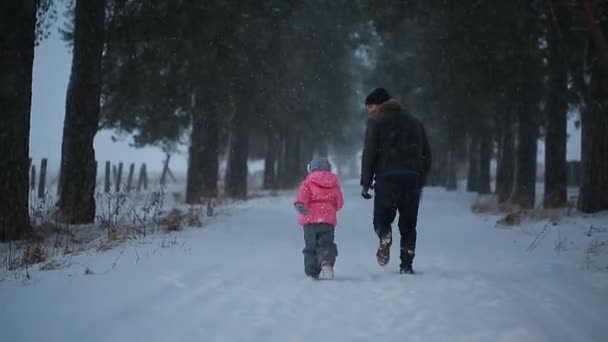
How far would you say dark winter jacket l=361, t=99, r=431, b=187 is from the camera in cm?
536

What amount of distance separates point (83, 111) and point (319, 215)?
598cm

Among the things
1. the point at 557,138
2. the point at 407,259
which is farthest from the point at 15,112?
the point at 557,138

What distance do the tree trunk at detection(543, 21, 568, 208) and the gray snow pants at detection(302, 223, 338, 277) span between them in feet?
29.3

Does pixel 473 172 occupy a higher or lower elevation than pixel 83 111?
lower

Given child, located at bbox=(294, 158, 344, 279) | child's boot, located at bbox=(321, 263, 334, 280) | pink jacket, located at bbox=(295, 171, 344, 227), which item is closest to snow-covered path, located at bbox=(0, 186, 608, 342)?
child's boot, located at bbox=(321, 263, 334, 280)

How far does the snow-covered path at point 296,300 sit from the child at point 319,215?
0.30 m

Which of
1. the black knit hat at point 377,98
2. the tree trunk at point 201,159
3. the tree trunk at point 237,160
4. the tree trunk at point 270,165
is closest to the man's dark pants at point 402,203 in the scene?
the black knit hat at point 377,98

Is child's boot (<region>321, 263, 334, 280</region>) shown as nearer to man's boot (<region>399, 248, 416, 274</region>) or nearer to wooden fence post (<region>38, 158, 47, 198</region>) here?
man's boot (<region>399, 248, 416, 274</region>)

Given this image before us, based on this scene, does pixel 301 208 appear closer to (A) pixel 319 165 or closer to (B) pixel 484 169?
(A) pixel 319 165

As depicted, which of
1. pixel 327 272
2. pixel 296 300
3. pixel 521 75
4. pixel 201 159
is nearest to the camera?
pixel 296 300

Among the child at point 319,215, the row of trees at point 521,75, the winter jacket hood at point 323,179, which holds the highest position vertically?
the row of trees at point 521,75

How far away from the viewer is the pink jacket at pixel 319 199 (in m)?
5.48

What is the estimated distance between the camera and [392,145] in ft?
17.6

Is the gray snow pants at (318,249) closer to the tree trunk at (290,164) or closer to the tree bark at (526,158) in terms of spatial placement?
the tree bark at (526,158)
